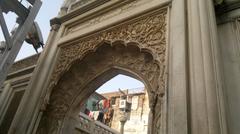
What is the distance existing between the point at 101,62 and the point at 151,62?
1041 mm

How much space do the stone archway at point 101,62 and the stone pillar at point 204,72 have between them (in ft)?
1.68

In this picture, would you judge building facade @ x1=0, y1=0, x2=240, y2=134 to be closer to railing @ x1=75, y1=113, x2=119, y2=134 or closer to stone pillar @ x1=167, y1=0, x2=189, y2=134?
stone pillar @ x1=167, y1=0, x2=189, y2=134

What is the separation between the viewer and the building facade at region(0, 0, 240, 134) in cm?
234

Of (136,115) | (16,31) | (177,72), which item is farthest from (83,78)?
(136,115)

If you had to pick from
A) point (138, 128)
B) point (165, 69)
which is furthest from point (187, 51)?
point (138, 128)

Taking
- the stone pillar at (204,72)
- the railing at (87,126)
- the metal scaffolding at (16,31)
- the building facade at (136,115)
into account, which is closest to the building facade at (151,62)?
the stone pillar at (204,72)

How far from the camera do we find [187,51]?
108 inches

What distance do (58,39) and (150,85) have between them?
233 cm

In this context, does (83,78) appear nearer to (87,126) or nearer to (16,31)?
(16,31)

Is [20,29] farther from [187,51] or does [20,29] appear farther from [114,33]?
[187,51]

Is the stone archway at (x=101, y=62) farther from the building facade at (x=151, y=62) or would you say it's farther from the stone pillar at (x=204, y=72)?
the stone pillar at (x=204, y=72)

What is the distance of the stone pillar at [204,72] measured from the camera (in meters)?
2.09

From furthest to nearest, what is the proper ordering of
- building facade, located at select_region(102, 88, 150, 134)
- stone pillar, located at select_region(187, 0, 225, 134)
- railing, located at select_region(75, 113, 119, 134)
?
building facade, located at select_region(102, 88, 150, 134) → railing, located at select_region(75, 113, 119, 134) → stone pillar, located at select_region(187, 0, 225, 134)

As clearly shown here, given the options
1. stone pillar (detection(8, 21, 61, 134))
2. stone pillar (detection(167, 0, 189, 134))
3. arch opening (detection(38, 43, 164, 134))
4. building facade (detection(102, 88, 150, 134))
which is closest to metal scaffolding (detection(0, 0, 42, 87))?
stone pillar (detection(8, 21, 61, 134))
